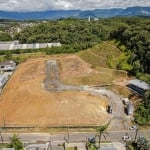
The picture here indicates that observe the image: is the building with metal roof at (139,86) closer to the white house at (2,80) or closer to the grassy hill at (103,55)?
the grassy hill at (103,55)

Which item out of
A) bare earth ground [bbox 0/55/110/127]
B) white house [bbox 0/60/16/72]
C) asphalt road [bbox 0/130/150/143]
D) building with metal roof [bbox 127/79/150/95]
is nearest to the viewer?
asphalt road [bbox 0/130/150/143]

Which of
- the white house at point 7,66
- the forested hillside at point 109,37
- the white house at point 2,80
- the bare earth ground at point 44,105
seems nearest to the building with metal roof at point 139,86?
the forested hillside at point 109,37

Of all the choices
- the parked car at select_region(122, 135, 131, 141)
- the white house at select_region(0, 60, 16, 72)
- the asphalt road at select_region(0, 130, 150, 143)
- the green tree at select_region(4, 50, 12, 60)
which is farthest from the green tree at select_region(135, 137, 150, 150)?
the green tree at select_region(4, 50, 12, 60)

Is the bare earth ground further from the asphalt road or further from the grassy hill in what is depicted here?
the grassy hill

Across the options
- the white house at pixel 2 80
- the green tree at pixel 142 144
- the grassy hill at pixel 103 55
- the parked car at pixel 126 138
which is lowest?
the parked car at pixel 126 138

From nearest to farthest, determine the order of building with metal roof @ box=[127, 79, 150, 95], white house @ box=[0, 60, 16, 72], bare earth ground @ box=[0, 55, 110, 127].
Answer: bare earth ground @ box=[0, 55, 110, 127] → building with metal roof @ box=[127, 79, 150, 95] → white house @ box=[0, 60, 16, 72]

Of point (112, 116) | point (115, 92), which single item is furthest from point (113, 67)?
point (112, 116)

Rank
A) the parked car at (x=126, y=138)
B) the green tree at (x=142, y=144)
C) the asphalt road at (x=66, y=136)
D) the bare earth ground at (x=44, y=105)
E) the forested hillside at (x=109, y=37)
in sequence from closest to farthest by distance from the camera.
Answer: the green tree at (x=142, y=144) → the parked car at (x=126, y=138) → the asphalt road at (x=66, y=136) → the bare earth ground at (x=44, y=105) → the forested hillside at (x=109, y=37)

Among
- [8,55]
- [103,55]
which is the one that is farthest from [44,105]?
[8,55]
